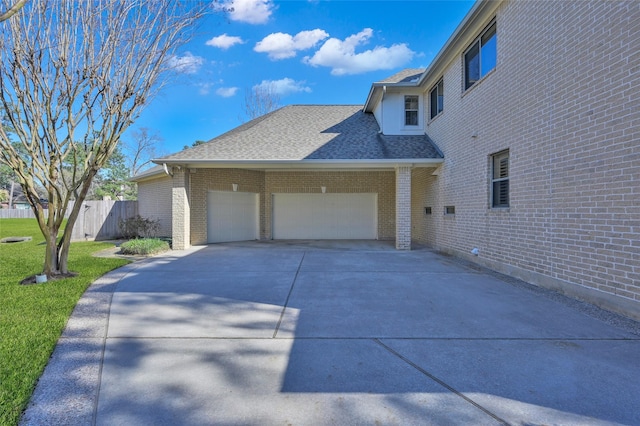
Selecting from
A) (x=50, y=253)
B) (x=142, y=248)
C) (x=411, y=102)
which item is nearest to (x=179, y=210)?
(x=142, y=248)

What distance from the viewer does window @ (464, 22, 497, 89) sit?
7793mm

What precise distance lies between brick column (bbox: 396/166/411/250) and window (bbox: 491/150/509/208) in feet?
11.0

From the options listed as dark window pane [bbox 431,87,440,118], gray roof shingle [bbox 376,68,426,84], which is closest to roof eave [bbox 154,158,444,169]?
dark window pane [bbox 431,87,440,118]

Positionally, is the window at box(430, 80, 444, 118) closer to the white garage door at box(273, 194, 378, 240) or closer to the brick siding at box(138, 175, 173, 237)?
the white garage door at box(273, 194, 378, 240)

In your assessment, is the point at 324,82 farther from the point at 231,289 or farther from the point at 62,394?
the point at 62,394

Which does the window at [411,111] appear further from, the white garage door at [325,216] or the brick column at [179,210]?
the brick column at [179,210]

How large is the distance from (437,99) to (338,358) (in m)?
10.6

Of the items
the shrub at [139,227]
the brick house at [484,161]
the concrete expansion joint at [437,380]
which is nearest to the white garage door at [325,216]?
the brick house at [484,161]

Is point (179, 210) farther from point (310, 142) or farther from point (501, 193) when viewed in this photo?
point (501, 193)

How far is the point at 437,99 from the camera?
11.4m

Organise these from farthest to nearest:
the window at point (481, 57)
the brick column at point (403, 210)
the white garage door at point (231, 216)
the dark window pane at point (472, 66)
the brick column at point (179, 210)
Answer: the white garage door at point (231, 216)
the brick column at point (179, 210)
the brick column at point (403, 210)
the dark window pane at point (472, 66)
the window at point (481, 57)

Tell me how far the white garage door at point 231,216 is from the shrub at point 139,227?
9.05 feet

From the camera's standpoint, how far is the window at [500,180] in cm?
727

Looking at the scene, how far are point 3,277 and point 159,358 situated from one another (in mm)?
5914
